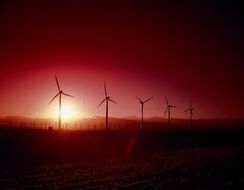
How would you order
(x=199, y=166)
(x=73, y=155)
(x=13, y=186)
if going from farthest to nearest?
1. (x=73, y=155)
2. (x=199, y=166)
3. (x=13, y=186)

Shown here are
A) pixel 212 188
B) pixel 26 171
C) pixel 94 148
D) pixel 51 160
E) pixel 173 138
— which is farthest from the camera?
pixel 173 138

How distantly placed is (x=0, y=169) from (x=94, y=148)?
74.8 ft

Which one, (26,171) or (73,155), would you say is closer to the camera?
(26,171)

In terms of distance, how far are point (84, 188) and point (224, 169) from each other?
11226 millimetres

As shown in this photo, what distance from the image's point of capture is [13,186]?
28.1m

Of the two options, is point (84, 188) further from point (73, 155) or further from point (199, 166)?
point (73, 155)

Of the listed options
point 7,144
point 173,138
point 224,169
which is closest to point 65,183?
point 224,169

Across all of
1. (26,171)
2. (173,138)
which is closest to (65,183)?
(26,171)

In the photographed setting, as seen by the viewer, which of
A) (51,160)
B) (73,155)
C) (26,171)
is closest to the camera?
(26,171)

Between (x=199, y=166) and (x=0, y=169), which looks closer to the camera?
(x=199, y=166)

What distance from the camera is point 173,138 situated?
7594 cm

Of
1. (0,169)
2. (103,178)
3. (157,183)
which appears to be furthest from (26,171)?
(157,183)

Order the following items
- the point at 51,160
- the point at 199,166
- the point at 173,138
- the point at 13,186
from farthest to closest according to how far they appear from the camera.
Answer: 1. the point at 173,138
2. the point at 51,160
3. the point at 199,166
4. the point at 13,186

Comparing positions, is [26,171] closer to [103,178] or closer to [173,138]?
[103,178]
